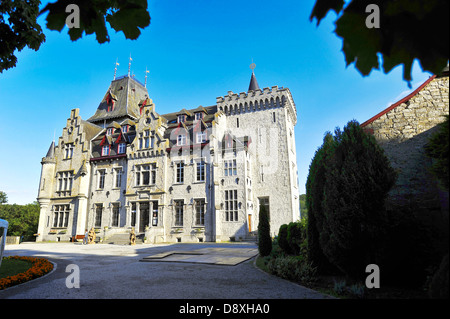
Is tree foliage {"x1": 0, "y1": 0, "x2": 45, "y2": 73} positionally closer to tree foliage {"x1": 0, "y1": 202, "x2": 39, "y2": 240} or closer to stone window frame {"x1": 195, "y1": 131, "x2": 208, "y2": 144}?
stone window frame {"x1": 195, "y1": 131, "x2": 208, "y2": 144}

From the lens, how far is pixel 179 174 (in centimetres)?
2770

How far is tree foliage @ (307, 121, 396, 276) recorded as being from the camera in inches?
256

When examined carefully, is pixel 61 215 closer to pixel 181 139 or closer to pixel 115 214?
pixel 115 214

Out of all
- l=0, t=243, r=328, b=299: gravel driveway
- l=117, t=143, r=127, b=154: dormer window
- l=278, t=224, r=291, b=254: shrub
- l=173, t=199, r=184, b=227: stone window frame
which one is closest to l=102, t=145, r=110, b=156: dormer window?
l=117, t=143, r=127, b=154: dormer window

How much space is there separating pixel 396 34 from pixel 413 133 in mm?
8113

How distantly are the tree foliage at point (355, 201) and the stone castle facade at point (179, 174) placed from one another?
18640 mm

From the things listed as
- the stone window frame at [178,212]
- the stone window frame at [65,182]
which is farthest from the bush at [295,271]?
the stone window frame at [65,182]

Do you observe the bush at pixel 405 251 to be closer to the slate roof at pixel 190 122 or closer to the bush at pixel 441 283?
the bush at pixel 441 283

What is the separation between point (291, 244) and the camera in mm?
12375

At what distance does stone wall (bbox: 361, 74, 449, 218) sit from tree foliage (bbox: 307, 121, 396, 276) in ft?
3.59

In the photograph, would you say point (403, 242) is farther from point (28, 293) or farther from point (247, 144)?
point (247, 144)

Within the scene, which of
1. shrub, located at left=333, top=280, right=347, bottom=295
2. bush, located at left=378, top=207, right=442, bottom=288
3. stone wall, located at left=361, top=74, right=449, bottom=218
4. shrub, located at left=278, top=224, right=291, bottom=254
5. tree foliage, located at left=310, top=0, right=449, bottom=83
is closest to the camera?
tree foliage, located at left=310, top=0, right=449, bottom=83
